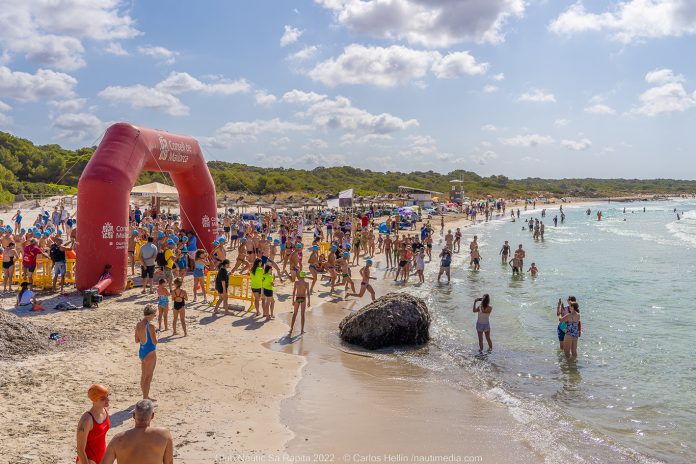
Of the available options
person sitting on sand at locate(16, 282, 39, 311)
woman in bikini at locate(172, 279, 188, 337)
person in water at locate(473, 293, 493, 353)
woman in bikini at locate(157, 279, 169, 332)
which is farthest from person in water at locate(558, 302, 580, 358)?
person sitting on sand at locate(16, 282, 39, 311)

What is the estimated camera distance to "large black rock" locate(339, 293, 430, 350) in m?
9.44

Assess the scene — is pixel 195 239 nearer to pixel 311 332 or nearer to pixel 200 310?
pixel 200 310

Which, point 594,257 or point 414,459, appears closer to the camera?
point 414,459

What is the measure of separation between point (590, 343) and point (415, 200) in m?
37.9

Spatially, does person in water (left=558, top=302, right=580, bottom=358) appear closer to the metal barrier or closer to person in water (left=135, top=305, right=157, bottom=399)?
person in water (left=135, top=305, right=157, bottom=399)

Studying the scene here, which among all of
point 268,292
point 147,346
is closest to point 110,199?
point 268,292

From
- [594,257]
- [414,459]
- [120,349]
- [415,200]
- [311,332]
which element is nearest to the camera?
[414,459]

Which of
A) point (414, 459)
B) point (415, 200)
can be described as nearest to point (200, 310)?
point (414, 459)

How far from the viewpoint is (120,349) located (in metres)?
8.02

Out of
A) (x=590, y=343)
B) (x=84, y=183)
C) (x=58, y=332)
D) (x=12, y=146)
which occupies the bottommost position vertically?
(x=590, y=343)

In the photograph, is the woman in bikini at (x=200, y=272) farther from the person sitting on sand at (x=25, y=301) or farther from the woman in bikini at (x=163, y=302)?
the person sitting on sand at (x=25, y=301)

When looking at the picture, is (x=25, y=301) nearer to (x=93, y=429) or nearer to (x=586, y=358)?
(x=93, y=429)

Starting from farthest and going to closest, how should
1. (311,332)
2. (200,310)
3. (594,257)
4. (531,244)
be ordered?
(531,244)
(594,257)
(200,310)
(311,332)

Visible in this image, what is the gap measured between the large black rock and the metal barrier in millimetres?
7043
